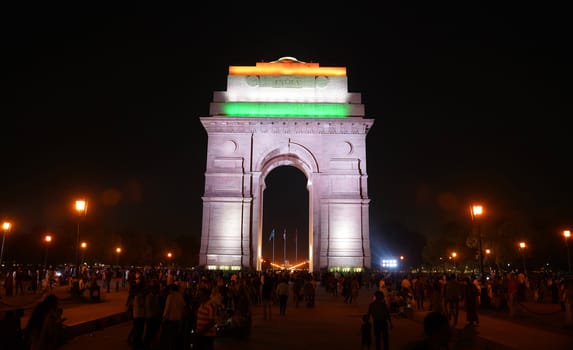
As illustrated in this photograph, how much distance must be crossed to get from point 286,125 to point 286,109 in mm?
1521

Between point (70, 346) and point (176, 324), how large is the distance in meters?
3.26

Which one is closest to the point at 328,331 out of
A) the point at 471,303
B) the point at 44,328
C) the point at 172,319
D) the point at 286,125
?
the point at 471,303

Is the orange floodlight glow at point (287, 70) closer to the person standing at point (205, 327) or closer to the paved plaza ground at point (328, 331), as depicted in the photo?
the paved plaza ground at point (328, 331)

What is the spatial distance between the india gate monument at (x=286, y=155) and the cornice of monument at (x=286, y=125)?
0.08 m

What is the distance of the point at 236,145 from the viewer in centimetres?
3928

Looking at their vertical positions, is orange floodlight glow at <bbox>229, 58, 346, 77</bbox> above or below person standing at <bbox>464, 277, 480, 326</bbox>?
above

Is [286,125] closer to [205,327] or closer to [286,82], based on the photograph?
[286,82]

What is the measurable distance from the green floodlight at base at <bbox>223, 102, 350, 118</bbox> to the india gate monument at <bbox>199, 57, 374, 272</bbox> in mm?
84

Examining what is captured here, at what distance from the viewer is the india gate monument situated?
37438 millimetres

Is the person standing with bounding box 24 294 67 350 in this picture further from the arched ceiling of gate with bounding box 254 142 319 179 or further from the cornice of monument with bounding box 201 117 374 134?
the cornice of monument with bounding box 201 117 374 134

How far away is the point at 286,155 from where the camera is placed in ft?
136

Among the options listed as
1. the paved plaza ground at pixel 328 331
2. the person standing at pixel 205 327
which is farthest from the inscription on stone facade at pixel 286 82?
the person standing at pixel 205 327

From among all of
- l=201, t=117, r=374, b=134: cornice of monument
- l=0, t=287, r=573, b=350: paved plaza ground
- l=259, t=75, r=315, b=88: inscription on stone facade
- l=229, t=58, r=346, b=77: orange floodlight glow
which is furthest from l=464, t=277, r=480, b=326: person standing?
l=229, t=58, r=346, b=77: orange floodlight glow

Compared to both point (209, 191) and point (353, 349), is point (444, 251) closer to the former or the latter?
point (209, 191)
